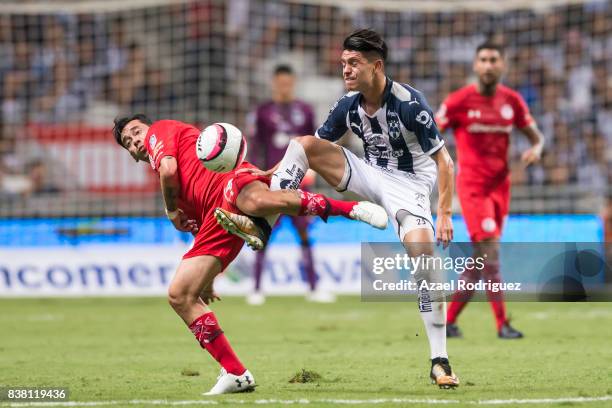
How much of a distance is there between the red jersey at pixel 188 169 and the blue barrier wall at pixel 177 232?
307 inches

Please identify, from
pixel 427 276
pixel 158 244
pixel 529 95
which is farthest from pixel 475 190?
pixel 529 95

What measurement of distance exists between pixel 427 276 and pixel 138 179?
11.3 meters

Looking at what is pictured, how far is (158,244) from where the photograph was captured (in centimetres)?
1530

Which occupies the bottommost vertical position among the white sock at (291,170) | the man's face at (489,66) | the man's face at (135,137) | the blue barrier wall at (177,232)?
the blue barrier wall at (177,232)

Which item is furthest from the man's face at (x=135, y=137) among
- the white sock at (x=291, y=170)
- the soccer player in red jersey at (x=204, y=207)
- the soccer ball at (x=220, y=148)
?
the white sock at (x=291, y=170)

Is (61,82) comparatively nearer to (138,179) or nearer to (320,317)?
(138,179)

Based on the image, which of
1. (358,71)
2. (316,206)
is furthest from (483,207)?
(358,71)

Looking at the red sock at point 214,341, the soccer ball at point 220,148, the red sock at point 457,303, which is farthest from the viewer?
the red sock at point 457,303

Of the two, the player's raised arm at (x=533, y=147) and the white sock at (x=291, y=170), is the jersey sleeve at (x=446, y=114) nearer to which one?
the player's raised arm at (x=533, y=147)

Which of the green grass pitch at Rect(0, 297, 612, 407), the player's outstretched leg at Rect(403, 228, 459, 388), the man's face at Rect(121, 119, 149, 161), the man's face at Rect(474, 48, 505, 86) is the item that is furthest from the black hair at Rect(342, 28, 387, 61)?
the man's face at Rect(474, 48, 505, 86)

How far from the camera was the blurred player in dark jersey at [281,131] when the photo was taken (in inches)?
553

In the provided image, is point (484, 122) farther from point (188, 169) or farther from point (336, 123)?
point (188, 169)

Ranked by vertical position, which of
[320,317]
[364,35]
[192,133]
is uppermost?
[364,35]

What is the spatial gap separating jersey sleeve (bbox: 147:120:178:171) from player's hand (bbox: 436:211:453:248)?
1.74 meters
